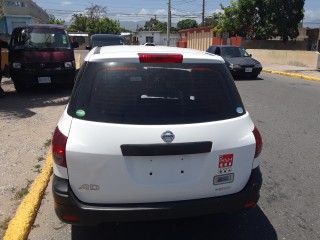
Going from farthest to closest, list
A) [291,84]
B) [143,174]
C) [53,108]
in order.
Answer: [291,84], [53,108], [143,174]

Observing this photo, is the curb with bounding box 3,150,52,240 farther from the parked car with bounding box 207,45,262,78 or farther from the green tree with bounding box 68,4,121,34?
the green tree with bounding box 68,4,121,34

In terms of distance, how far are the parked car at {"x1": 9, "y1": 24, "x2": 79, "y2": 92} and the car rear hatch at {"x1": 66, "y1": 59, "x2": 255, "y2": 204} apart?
7.84 meters

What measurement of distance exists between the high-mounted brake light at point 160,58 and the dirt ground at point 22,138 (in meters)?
2.10

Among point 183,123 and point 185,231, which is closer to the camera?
point 183,123

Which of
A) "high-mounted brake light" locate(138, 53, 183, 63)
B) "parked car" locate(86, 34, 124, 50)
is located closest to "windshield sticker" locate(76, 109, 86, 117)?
"high-mounted brake light" locate(138, 53, 183, 63)

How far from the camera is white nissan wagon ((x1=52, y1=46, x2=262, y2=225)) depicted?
271cm

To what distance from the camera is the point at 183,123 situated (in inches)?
111

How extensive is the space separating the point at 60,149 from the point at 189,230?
1547 millimetres

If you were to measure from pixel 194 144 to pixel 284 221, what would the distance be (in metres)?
1.63

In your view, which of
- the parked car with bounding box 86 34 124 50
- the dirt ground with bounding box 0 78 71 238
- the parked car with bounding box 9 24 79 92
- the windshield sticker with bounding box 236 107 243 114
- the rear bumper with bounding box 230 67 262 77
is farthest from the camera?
the parked car with bounding box 86 34 124 50

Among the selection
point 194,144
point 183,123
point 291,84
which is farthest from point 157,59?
point 291,84

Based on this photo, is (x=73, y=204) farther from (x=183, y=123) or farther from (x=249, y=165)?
(x=249, y=165)

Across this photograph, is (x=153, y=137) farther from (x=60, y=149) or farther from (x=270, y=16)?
(x=270, y=16)

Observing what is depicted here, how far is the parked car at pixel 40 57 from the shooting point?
10.1 meters
